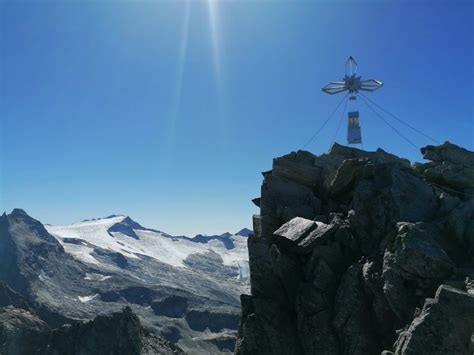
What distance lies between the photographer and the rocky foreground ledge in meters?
22.0

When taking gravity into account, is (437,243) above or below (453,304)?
above

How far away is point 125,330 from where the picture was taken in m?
142

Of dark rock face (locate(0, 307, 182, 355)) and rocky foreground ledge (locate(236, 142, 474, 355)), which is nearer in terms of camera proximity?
rocky foreground ledge (locate(236, 142, 474, 355))

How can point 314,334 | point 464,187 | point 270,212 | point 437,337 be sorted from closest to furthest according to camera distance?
point 437,337, point 314,334, point 464,187, point 270,212

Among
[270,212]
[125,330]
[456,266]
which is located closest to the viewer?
[456,266]

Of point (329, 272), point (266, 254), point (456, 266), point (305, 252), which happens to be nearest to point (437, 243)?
point (456, 266)

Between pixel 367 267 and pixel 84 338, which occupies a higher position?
pixel 367 267

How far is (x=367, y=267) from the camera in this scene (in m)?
26.9

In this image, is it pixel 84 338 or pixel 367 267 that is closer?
A: pixel 367 267

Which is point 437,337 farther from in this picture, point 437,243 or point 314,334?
point 314,334

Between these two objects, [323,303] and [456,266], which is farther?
[323,303]

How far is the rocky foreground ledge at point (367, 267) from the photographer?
72.2ft

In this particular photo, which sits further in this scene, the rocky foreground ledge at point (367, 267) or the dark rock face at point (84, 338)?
the dark rock face at point (84, 338)

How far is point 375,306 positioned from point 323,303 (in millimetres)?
3872
